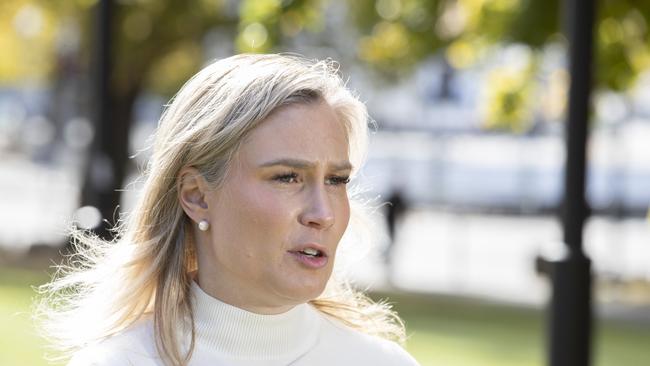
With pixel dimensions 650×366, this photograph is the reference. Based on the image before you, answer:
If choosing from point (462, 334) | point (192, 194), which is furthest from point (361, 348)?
point (462, 334)

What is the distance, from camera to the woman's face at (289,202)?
8.29 ft

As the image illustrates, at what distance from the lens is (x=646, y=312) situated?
591 inches

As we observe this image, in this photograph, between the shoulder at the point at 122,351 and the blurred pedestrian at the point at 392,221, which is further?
the blurred pedestrian at the point at 392,221

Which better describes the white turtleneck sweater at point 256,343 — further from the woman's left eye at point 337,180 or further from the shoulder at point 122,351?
the woman's left eye at point 337,180

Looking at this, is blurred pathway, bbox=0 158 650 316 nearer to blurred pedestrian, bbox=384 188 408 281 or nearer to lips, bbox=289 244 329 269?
blurred pedestrian, bbox=384 188 408 281

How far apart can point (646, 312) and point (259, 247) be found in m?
13.1

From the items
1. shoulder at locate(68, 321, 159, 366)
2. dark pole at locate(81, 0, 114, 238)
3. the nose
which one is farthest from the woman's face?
dark pole at locate(81, 0, 114, 238)

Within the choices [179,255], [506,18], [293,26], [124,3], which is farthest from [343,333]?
[124,3]

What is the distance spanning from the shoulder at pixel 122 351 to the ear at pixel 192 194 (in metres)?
0.26

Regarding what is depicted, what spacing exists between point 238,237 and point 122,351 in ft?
1.01

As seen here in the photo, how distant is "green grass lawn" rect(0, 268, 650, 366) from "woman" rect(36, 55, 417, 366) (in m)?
6.88

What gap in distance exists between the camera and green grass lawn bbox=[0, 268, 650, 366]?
423 inches

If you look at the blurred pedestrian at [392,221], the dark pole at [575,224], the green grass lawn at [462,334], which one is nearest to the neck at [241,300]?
the dark pole at [575,224]

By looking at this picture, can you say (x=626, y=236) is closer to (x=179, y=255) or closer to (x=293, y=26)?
(x=293, y=26)
